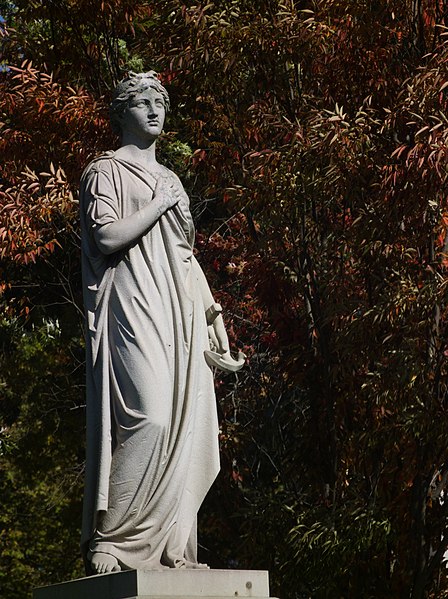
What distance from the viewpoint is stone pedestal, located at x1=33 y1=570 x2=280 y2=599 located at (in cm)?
628

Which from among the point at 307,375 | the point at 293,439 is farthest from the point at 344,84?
the point at 293,439

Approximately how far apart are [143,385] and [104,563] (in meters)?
0.86

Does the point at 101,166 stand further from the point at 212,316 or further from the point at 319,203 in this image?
the point at 319,203

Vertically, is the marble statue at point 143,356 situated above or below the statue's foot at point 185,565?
above

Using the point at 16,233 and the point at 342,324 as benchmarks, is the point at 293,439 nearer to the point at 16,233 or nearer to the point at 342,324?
the point at 342,324

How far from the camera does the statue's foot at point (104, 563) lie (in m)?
6.57

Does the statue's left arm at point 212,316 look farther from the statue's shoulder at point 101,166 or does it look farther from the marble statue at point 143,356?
the statue's shoulder at point 101,166

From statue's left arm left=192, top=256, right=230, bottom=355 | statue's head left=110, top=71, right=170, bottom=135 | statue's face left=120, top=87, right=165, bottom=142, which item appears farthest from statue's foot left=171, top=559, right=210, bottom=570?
statue's head left=110, top=71, right=170, bottom=135

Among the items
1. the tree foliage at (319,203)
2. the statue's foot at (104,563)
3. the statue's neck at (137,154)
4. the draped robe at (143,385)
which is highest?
the statue's neck at (137,154)

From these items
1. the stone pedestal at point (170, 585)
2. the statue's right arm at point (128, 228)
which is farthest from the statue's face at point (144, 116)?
the stone pedestal at point (170, 585)

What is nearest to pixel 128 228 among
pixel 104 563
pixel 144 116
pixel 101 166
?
pixel 101 166

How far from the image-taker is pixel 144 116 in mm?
7430

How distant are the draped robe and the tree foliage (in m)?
3.91

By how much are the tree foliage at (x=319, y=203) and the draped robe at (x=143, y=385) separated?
12.8ft
